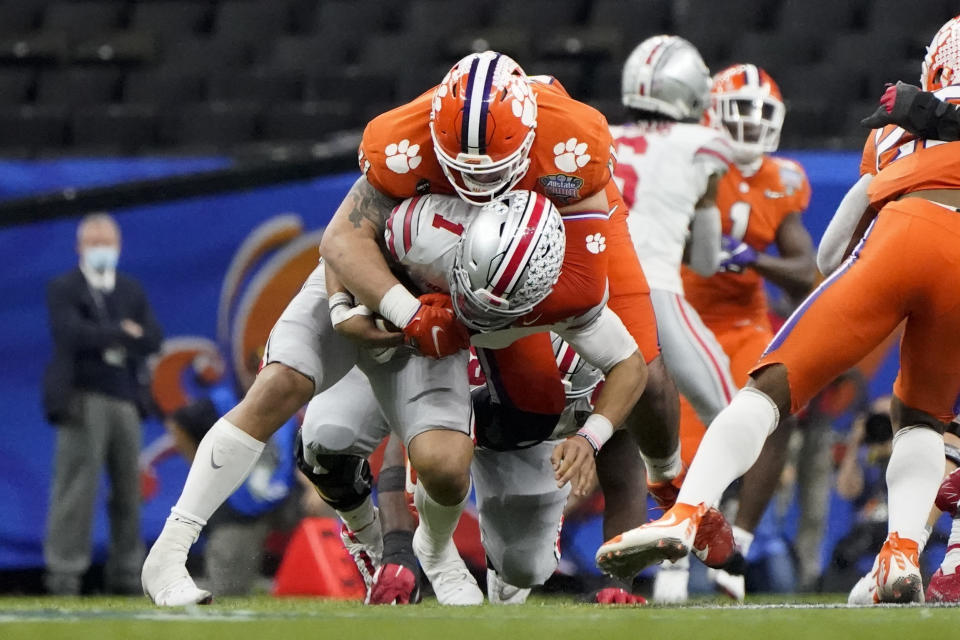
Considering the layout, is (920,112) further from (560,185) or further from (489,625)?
(489,625)

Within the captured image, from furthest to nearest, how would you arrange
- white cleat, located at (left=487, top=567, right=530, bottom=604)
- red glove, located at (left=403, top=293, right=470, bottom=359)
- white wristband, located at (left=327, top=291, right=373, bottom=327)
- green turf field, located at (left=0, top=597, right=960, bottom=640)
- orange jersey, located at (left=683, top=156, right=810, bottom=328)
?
1. orange jersey, located at (left=683, top=156, right=810, bottom=328)
2. white cleat, located at (left=487, top=567, right=530, bottom=604)
3. white wristband, located at (left=327, top=291, right=373, bottom=327)
4. red glove, located at (left=403, top=293, right=470, bottom=359)
5. green turf field, located at (left=0, top=597, right=960, bottom=640)

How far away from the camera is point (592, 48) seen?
9.63 metres

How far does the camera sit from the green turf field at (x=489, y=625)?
116 inches

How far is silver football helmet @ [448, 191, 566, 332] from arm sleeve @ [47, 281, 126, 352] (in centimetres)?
347

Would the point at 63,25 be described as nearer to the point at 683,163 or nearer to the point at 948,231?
the point at 683,163

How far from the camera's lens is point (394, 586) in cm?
456

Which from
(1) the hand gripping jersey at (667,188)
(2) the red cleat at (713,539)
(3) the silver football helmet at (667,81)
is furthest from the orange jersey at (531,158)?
(3) the silver football helmet at (667,81)

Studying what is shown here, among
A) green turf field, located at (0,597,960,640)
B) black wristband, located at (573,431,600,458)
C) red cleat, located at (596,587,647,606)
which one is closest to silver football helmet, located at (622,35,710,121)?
red cleat, located at (596,587,647,606)

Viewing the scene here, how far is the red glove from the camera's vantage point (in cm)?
407

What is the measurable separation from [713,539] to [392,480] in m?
1.36

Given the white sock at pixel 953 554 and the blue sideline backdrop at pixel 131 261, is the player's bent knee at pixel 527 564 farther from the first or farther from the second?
the blue sideline backdrop at pixel 131 261

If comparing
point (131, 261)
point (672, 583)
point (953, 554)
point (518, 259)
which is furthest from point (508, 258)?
point (131, 261)

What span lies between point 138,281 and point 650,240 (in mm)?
2681

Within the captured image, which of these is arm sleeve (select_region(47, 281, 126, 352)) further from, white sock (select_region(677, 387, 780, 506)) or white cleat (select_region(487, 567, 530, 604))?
white sock (select_region(677, 387, 780, 506))
